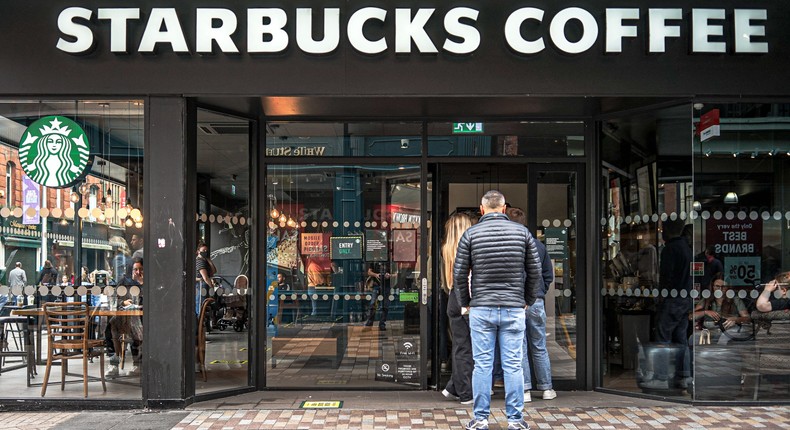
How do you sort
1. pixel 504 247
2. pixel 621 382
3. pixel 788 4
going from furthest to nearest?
pixel 621 382, pixel 788 4, pixel 504 247

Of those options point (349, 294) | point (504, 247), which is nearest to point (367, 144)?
point (349, 294)

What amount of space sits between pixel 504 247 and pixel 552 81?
1808mm

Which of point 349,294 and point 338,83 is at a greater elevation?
point 338,83

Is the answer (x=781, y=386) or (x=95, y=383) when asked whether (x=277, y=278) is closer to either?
(x=95, y=383)

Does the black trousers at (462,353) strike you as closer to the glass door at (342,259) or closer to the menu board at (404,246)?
the glass door at (342,259)

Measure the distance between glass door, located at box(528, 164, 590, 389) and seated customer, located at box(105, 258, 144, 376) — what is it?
3753 millimetres

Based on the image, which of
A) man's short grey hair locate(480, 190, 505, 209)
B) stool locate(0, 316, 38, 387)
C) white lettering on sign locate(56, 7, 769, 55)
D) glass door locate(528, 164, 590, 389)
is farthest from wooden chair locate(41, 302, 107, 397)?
glass door locate(528, 164, 590, 389)

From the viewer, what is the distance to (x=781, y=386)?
21.8ft

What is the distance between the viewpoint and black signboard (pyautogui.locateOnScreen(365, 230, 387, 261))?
7.24m

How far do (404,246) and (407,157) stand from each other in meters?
0.88

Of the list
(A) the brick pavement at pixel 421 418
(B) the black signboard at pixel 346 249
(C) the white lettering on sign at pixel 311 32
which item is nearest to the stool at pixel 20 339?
(A) the brick pavement at pixel 421 418

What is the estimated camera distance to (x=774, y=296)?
6656mm

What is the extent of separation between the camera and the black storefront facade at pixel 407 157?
629 centimetres

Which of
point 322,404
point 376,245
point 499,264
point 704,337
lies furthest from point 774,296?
point 322,404
